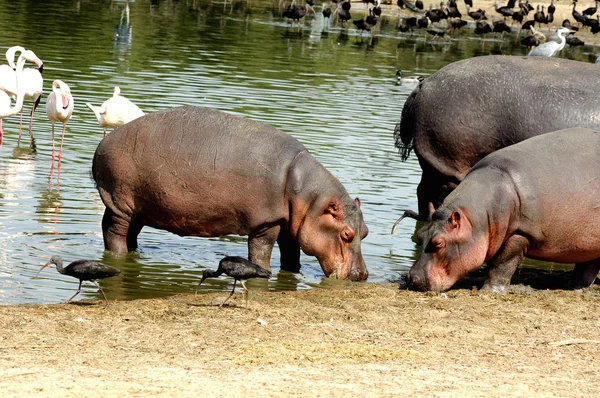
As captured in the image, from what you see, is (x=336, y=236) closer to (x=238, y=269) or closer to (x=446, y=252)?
(x=446, y=252)

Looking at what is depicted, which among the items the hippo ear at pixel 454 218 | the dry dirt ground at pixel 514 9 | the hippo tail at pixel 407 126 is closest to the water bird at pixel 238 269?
the hippo ear at pixel 454 218

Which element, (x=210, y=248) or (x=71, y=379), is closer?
(x=71, y=379)

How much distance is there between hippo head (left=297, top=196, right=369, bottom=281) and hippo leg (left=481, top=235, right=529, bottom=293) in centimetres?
101

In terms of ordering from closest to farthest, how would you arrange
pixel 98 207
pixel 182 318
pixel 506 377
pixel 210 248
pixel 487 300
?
pixel 506 377
pixel 182 318
pixel 487 300
pixel 210 248
pixel 98 207

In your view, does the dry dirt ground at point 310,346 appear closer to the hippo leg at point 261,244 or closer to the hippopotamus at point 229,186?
the hippo leg at point 261,244

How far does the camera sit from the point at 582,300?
8516mm

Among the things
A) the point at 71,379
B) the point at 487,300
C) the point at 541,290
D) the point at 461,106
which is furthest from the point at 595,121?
the point at 71,379

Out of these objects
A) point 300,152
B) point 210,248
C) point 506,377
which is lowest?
point 210,248

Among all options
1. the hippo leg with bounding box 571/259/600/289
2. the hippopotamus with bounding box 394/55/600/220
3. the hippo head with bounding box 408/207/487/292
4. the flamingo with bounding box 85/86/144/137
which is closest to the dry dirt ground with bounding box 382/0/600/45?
the flamingo with bounding box 85/86/144/137

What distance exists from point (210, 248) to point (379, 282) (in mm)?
1730

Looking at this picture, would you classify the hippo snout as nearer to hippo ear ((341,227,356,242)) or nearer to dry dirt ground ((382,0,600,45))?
hippo ear ((341,227,356,242))

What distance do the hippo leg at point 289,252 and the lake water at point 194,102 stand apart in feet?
0.28

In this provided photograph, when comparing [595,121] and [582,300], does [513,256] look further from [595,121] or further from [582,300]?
[595,121]

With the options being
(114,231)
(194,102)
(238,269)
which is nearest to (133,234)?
(114,231)
